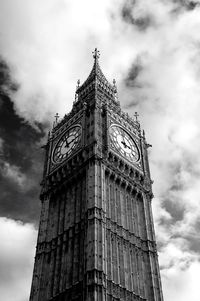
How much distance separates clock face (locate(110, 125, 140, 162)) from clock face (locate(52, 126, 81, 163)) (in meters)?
4.27

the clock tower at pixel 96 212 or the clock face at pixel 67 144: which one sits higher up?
the clock face at pixel 67 144

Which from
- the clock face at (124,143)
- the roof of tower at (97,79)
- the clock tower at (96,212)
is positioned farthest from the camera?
the roof of tower at (97,79)

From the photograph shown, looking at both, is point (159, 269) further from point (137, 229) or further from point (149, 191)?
point (149, 191)

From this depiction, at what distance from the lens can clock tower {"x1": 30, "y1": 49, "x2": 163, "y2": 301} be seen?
43.9m

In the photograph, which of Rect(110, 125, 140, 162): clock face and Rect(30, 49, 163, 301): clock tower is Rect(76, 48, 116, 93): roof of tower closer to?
Rect(30, 49, 163, 301): clock tower

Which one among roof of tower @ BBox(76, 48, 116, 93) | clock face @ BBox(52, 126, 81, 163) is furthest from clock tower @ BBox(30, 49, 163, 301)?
roof of tower @ BBox(76, 48, 116, 93)

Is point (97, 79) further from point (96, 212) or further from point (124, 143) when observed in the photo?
point (96, 212)

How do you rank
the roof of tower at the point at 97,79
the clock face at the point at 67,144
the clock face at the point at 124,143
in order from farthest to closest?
the roof of tower at the point at 97,79 → the clock face at the point at 67,144 → the clock face at the point at 124,143

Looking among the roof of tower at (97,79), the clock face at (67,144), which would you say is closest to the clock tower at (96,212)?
the clock face at (67,144)

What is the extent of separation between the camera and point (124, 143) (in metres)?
58.5

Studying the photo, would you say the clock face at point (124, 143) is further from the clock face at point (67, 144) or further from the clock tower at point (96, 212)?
the clock face at point (67, 144)

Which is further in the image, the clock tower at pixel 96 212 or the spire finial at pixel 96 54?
the spire finial at pixel 96 54

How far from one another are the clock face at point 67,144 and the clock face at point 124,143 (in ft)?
14.0

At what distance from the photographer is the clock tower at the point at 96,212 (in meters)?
43.9
